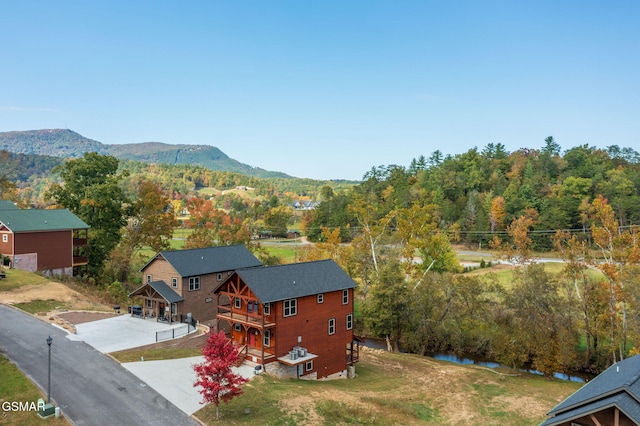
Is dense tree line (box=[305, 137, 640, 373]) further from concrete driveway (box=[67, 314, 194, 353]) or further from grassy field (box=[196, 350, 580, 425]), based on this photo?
concrete driveway (box=[67, 314, 194, 353])

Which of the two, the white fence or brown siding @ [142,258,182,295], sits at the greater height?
brown siding @ [142,258,182,295]

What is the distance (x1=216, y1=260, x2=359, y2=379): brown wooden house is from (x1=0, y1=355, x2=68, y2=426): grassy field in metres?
11.2

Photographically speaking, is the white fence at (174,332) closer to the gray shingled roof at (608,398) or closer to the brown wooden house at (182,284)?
the brown wooden house at (182,284)

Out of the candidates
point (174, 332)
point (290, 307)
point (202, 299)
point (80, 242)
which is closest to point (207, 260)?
point (202, 299)

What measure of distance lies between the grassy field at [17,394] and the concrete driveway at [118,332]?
17.5ft

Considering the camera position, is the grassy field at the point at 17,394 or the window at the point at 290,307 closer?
the grassy field at the point at 17,394

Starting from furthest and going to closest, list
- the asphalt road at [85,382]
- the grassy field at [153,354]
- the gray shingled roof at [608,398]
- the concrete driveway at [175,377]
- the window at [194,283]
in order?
the window at [194,283], the grassy field at [153,354], the concrete driveway at [175,377], the asphalt road at [85,382], the gray shingled roof at [608,398]

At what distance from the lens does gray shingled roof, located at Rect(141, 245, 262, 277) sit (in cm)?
3666

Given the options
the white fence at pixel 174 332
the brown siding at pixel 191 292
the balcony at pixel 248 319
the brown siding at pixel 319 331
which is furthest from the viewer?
the brown siding at pixel 191 292

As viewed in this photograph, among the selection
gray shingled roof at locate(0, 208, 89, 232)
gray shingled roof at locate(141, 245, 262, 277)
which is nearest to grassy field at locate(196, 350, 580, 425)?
gray shingled roof at locate(141, 245, 262, 277)

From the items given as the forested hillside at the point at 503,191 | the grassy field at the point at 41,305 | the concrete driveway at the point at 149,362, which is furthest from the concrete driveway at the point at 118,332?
the forested hillside at the point at 503,191

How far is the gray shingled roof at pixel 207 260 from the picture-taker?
3666cm

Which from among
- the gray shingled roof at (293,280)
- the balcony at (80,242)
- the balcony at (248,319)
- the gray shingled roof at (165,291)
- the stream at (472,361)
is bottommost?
the stream at (472,361)

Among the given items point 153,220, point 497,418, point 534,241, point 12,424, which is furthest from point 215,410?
point 534,241
